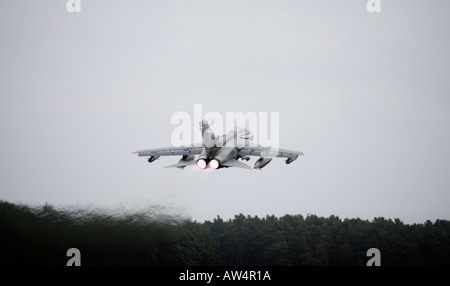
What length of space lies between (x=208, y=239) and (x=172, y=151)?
124 feet

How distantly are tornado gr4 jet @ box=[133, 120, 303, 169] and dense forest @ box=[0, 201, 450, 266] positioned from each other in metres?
6.81

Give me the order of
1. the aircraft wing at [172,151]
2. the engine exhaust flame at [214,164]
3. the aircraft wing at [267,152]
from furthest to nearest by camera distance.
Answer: the aircraft wing at [172,151] < the aircraft wing at [267,152] < the engine exhaust flame at [214,164]

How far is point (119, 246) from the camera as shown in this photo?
57.2 meters

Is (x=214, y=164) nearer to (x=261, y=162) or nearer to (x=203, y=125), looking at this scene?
(x=261, y=162)

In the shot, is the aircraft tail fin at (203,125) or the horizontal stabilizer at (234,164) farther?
the aircraft tail fin at (203,125)

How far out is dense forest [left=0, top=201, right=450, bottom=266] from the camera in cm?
5409

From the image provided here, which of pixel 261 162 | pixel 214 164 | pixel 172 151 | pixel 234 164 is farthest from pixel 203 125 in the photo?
pixel 261 162

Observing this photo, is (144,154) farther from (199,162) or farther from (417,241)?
(417,241)

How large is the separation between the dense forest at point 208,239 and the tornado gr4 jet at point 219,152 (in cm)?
681

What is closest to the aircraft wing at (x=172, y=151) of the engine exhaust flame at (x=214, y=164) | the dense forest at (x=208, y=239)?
the engine exhaust flame at (x=214, y=164)

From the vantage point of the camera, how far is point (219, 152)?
57312mm

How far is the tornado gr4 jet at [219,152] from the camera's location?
56375mm

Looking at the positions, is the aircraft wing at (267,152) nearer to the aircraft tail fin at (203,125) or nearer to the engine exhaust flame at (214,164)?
the aircraft tail fin at (203,125)
